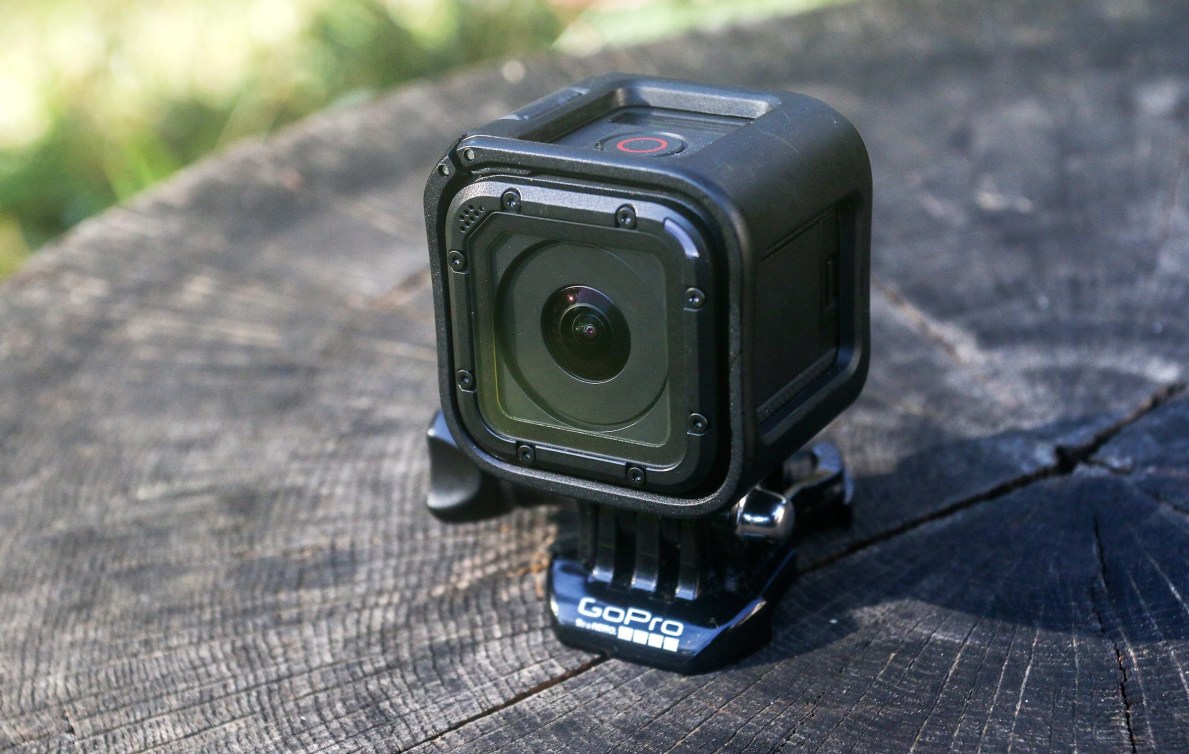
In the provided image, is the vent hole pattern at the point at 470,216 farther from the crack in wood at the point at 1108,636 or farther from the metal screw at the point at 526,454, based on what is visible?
the crack in wood at the point at 1108,636

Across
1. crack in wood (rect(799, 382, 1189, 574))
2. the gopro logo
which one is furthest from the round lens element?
crack in wood (rect(799, 382, 1189, 574))

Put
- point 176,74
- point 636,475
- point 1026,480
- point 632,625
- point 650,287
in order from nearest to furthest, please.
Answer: point 650,287 → point 636,475 → point 632,625 → point 1026,480 → point 176,74

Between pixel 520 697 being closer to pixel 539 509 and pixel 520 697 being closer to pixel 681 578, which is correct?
pixel 681 578

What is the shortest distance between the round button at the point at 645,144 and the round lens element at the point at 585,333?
187mm

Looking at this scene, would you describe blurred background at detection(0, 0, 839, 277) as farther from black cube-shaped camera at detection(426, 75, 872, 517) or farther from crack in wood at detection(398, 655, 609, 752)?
crack in wood at detection(398, 655, 609, 752)

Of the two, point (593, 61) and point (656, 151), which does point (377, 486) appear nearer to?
point (656, 151)

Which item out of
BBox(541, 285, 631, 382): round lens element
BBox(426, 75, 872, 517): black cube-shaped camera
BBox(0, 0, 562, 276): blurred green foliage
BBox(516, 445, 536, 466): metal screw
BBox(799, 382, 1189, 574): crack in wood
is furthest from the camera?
BBox(0, 0, 562, 276): blurred green foliage

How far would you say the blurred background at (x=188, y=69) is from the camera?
5094mm

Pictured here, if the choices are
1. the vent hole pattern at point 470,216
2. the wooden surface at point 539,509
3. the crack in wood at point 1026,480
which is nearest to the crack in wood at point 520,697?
the wooden surface at point 539,509

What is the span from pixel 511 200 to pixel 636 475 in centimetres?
40

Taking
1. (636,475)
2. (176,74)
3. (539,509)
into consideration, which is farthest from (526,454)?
(176,74)

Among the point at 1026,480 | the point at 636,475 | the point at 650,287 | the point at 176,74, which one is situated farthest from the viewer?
the point at 176,74

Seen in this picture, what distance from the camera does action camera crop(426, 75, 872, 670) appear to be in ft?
5.32

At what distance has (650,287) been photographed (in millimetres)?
1667
